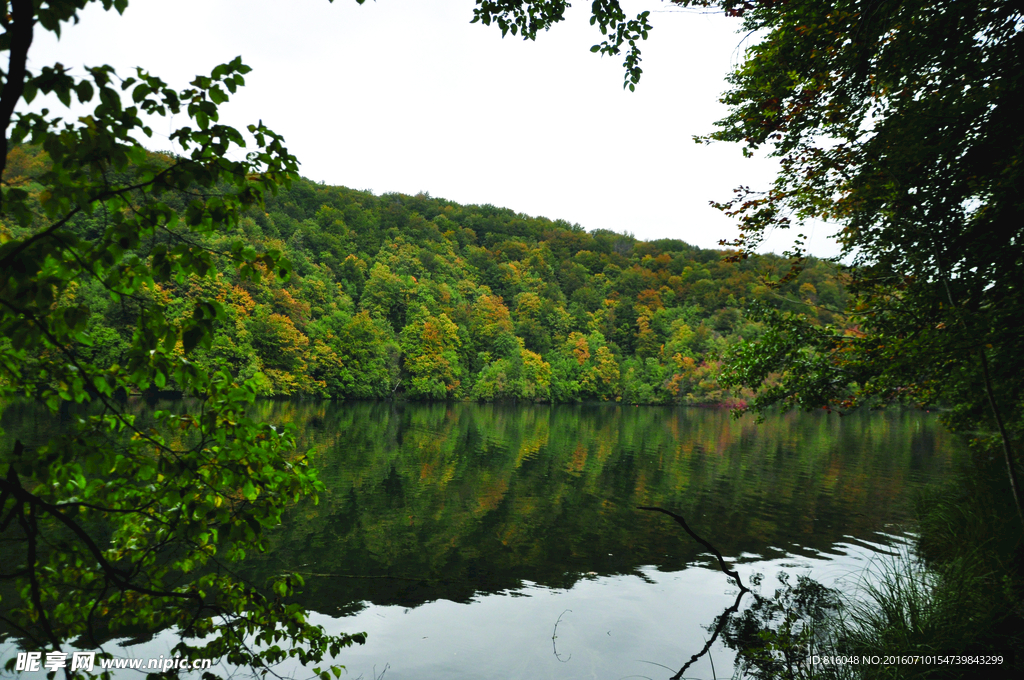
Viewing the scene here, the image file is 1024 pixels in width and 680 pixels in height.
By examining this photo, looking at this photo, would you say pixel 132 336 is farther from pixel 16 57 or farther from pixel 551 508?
pixel 551 508

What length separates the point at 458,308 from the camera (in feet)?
288

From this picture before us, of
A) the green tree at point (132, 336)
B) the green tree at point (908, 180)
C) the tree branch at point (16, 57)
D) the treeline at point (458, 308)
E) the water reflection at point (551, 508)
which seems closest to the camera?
the tree branch at point (16, 57)

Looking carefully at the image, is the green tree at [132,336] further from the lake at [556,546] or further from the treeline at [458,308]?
the treeline at [458,308]

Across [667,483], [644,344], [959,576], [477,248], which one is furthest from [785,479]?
[477,248]

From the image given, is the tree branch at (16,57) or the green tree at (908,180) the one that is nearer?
the tree branch at (16,57)

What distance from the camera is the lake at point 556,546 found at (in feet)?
24.5

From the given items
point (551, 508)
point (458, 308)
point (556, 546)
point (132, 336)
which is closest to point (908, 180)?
point (132, 336)

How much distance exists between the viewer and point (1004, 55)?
5875 millimetres

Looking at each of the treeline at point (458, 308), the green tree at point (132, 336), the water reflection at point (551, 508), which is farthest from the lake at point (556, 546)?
the treeline at point (458, 308)

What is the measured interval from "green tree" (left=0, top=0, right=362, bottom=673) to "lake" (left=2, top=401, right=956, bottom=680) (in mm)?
3932

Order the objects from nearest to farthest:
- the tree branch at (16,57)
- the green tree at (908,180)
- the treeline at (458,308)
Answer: the tree branch at (16,57) → the green tree at (908,180) → the treeline at (458,308)

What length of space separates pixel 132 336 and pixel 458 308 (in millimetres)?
85541

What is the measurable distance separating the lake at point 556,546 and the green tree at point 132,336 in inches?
155

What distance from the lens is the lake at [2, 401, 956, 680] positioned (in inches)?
293
